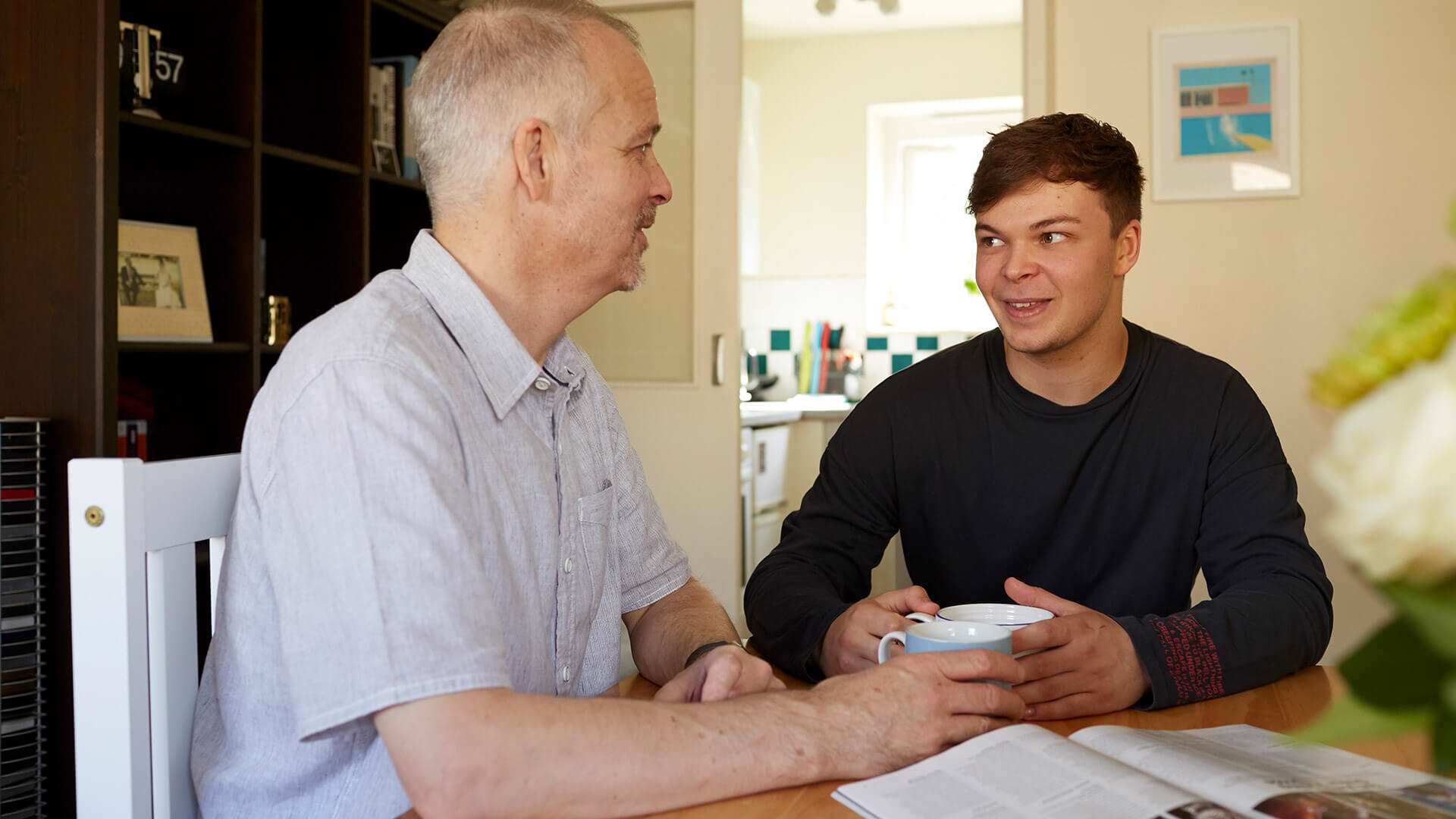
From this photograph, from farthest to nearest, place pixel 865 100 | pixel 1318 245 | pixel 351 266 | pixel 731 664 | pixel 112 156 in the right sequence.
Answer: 1. pixel 865 100
2. pixel 1318 245
3. pixel 351 266
4. pixel 112 156
5. pixel 731 664

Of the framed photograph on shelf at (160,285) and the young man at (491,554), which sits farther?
the framed photograph on shelf at (160,285)

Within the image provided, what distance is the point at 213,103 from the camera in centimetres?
260

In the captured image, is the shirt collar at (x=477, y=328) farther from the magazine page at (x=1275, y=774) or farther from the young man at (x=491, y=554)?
the magazine page at (x=1275, y=774)

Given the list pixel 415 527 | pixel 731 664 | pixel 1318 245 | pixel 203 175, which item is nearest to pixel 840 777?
pixel 731 664

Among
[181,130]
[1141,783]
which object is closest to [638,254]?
[1141,783]

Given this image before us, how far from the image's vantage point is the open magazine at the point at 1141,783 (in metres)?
0.78

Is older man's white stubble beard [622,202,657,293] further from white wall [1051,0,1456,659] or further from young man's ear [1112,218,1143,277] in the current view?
white wall [1051,0,1456,659]

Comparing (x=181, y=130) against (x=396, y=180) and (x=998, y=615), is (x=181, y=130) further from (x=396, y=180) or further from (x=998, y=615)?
(x=998, y=615)

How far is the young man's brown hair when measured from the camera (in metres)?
1.63

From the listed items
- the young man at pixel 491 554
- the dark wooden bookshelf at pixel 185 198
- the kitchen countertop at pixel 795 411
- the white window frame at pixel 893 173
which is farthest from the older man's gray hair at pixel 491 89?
the white window frame at pixel 893 173

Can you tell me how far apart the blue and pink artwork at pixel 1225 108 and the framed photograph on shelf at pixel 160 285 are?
2.57 m

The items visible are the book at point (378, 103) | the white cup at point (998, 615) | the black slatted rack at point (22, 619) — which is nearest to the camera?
the white cup at point (998, 615)

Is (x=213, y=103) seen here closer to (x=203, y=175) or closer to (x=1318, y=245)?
(x=203, y=175)

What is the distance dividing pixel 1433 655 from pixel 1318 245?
3.28 m
